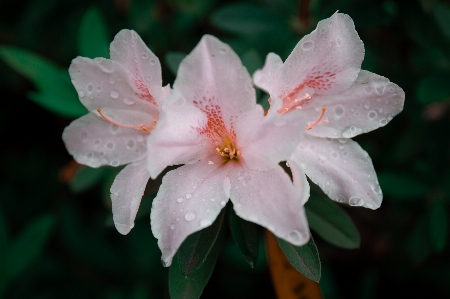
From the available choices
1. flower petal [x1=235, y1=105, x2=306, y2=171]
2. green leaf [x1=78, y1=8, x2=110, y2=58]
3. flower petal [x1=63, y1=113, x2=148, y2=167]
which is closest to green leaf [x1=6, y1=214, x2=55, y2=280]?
green leaf [x1=78, y1=8, x2=110, y2=58]

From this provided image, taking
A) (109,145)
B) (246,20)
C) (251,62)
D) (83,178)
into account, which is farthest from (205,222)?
(246,20)

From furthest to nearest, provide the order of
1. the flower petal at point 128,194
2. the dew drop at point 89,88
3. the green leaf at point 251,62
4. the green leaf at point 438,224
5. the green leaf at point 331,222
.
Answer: the green leaf at point 438,224, the green leaf at point 251,62, the green leaf at point 331,222, the dew drop at point 89,88, the flower petal at point 128,194

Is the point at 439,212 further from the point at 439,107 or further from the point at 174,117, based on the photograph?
the point at 174,117

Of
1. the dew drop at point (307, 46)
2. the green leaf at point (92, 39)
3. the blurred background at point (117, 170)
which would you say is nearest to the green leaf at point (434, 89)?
the blurred background at point (117, 170)

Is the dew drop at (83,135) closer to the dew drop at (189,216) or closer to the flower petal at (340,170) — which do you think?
the dew drop at (189,216)

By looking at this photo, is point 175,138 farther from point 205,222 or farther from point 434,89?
point 434,89

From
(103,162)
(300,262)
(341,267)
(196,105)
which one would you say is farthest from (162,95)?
(341,267)
